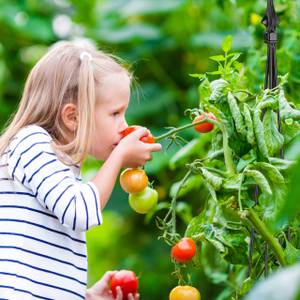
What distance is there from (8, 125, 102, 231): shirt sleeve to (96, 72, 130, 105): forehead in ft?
0.62

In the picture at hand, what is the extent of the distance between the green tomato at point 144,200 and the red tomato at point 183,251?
12 cm

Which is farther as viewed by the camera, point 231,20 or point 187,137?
point 231,20

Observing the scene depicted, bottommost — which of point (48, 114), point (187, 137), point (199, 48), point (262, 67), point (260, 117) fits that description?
point (260, 117)

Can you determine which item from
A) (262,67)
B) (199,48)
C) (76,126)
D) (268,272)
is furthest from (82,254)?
(199,48)

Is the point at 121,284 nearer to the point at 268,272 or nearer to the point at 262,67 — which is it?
the point at 268,272

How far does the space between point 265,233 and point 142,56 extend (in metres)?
3.04

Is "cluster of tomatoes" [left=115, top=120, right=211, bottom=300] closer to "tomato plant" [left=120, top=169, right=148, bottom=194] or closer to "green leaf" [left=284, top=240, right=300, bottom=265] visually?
"tomato plant" [left=120, top=169, right=148, bottom=194]

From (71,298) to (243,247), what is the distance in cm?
43

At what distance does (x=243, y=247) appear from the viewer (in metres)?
2.12

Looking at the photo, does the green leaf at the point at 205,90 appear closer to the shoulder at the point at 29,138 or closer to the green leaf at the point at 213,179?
the green leaf at the point at 213,179

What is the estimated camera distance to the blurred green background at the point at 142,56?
177 inches

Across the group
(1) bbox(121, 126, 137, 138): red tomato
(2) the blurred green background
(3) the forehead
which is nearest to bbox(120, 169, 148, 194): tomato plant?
(1) bbox(121, 126, 137, 138): red tomato

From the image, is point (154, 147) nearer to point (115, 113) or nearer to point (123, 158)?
point (123, 158)

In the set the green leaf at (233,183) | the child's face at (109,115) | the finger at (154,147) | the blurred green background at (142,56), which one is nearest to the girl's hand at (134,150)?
the finger at (154,147)
